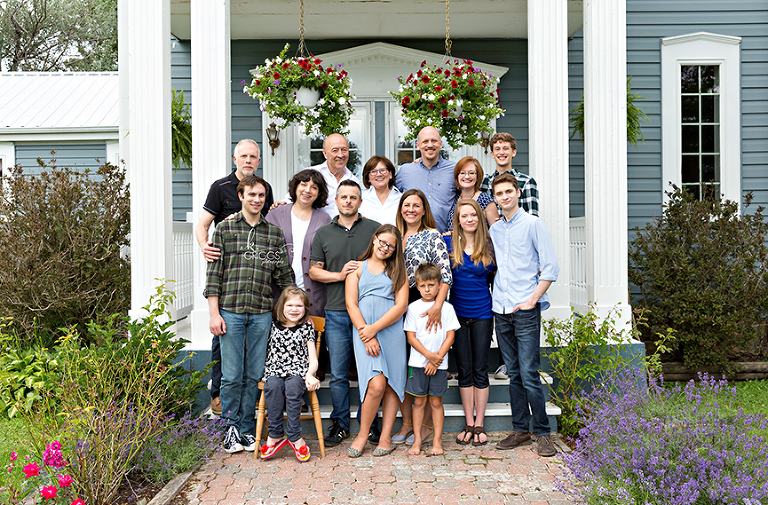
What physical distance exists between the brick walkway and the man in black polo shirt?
61 cm

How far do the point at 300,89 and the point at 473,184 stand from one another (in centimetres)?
204

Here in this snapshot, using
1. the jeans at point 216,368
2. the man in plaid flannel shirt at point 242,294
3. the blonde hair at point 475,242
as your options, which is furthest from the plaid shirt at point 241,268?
the blonde hair at point 475,242

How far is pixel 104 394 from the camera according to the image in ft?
11.5

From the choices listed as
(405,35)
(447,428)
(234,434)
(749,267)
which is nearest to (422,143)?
(447,428)

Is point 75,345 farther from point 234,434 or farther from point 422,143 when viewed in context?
point 422,143

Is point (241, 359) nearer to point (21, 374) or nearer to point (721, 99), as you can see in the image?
point (21, 374)

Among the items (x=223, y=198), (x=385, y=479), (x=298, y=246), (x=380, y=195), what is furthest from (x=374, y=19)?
(x=385, y=479)

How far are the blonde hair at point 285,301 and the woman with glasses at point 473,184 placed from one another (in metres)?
1.31

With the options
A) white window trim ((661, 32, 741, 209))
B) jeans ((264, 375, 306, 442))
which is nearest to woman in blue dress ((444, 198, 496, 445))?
jeans ((264, 375, 306, 442))

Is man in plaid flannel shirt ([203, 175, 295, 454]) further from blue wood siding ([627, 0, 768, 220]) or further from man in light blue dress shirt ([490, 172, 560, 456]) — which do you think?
blue wood siding ([627, 0, 768, 220])

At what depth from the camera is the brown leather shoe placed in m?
3.89

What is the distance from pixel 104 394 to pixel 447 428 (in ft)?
7.59

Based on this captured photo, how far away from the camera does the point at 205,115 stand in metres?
4.54

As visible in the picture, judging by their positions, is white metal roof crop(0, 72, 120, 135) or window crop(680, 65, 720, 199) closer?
window crop(680, 65, 720, 199)
